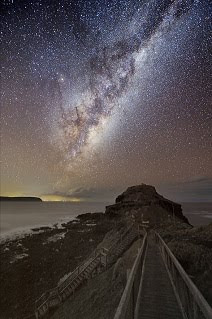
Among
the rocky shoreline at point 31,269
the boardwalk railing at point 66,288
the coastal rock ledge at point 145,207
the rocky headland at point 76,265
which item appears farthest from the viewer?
the coastal rock ledge at point 145,207

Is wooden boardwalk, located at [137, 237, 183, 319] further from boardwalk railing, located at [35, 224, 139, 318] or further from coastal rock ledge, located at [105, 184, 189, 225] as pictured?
coastal rock ledge, located at [105, 184, 189, 225]

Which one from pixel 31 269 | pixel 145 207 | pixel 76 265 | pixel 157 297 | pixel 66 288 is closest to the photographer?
pixel 157 297

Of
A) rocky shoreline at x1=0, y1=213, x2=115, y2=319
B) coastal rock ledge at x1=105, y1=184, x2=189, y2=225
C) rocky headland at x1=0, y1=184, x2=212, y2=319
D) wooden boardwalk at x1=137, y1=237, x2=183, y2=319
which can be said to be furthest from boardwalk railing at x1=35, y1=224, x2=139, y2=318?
coastal rock ledge at x1=105, y1=184, x2=189, y2=225

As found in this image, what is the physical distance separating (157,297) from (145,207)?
64333mm

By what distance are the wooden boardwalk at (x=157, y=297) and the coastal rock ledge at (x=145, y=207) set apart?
48306 millimetres

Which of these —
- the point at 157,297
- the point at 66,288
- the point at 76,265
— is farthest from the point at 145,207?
the point at 157,297

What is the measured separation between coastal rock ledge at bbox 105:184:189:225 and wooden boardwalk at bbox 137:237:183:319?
4831 centimetres

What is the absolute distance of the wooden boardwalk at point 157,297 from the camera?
7.65 meters

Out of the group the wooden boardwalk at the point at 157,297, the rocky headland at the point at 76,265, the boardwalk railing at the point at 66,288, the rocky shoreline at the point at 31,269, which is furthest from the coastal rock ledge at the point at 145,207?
the wooden boardwalk at the point at 157,297

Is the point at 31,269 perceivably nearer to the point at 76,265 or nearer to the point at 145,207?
the point at 76,265

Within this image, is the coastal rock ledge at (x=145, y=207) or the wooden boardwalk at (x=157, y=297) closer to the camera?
the wooden boardwalk at (x=157, y=297)

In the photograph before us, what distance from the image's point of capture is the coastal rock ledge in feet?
218

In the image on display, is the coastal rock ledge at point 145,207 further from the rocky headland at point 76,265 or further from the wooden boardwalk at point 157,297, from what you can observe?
the wooden boardwalk at point 157,297

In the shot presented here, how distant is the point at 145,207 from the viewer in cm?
7250
